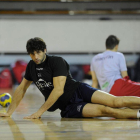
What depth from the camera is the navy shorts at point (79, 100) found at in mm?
3309

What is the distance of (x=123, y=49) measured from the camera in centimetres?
1198

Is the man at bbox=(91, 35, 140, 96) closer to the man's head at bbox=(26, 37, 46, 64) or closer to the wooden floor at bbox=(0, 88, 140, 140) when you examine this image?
the wooden floor at bbox=(0, 88, 140, 140)

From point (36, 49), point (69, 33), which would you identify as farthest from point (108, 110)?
point (69, 33)

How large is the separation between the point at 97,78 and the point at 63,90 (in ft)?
5.17

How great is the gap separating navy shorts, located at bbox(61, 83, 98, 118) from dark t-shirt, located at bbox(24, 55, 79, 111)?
0.16 ft

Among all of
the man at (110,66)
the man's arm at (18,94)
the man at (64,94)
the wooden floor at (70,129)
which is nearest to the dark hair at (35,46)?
the man at (64,94)

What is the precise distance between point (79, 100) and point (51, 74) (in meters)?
0.42

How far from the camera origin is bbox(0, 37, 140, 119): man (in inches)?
122

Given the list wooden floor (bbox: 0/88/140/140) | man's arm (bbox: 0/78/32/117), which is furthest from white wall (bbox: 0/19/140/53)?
wooden floor (bbox: 0/88/140/140)

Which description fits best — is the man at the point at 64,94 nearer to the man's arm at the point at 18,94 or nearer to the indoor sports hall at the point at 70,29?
the man's arm at the point at 18,94

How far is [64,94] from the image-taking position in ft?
10.8

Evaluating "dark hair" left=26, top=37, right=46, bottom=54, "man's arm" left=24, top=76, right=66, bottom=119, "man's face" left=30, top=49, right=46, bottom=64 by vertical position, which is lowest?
"man's arm" left=24, top=76, right=66, bottom=119

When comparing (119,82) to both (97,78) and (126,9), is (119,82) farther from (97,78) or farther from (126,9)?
(126,9)

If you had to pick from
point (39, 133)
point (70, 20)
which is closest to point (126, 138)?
point (39, 133)
